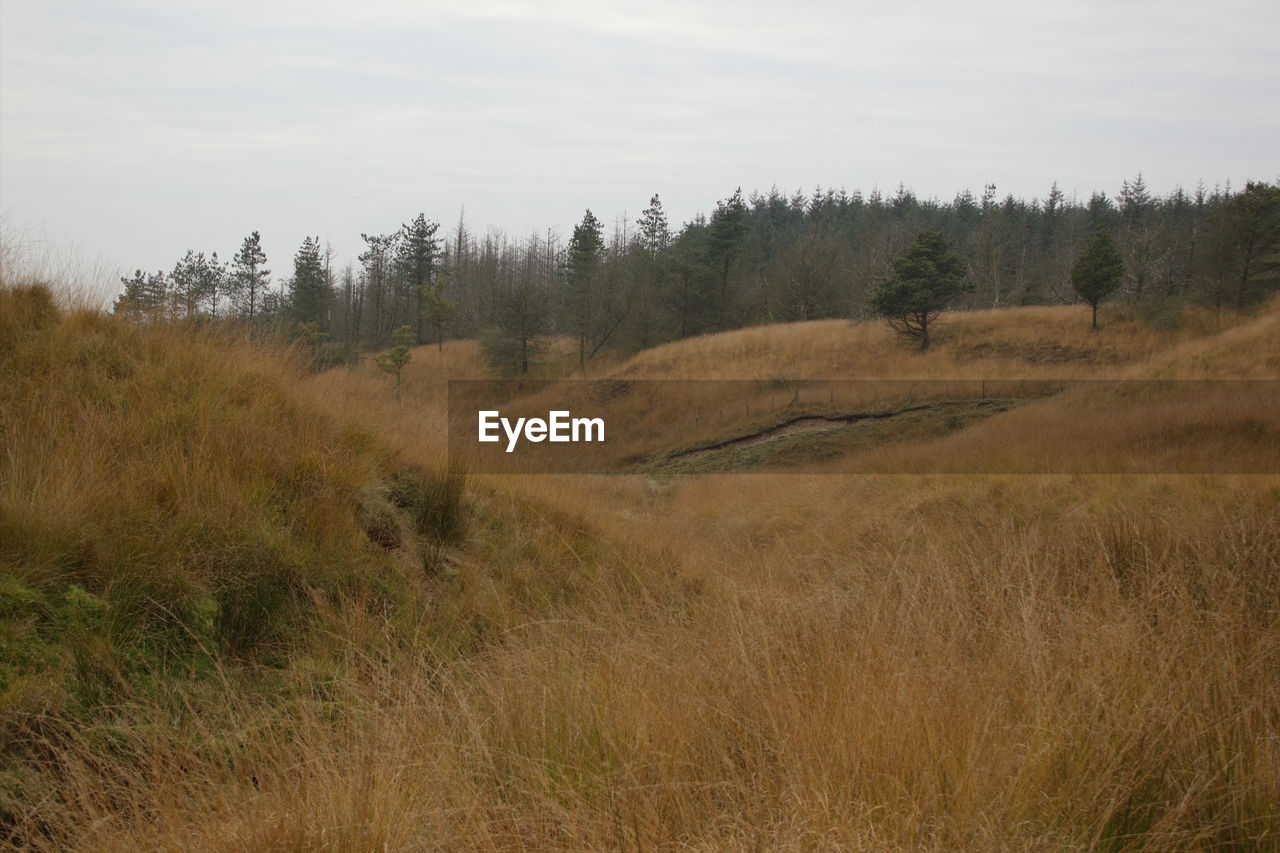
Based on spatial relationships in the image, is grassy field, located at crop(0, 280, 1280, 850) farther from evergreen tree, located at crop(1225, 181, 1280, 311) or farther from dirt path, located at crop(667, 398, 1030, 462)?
evergreen tree, located at crop(1225, 181, 1280, 311)

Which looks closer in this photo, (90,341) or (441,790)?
(441,790)

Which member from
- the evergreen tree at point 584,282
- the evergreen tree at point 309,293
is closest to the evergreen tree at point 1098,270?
the evergreen tree at point 584,282

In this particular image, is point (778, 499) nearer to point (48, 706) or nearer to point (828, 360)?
point (48, 706)

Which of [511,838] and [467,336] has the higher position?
[467,336]

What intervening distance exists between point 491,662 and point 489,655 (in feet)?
0.13

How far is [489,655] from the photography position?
14.1 ft

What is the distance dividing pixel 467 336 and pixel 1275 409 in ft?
216

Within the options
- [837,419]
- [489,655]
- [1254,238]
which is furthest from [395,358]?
[1254,238]

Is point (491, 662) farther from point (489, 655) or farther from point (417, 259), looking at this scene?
point (417, 259)

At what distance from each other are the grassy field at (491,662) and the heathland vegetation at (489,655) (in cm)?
2

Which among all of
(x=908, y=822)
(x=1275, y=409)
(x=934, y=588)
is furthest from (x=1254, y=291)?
(x=908, y=822)

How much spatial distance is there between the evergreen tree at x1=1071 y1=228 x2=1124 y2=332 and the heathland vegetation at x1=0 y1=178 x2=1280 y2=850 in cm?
3219

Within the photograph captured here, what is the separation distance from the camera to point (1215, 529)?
6941 millimetres

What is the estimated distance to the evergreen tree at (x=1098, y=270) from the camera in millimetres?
34938
